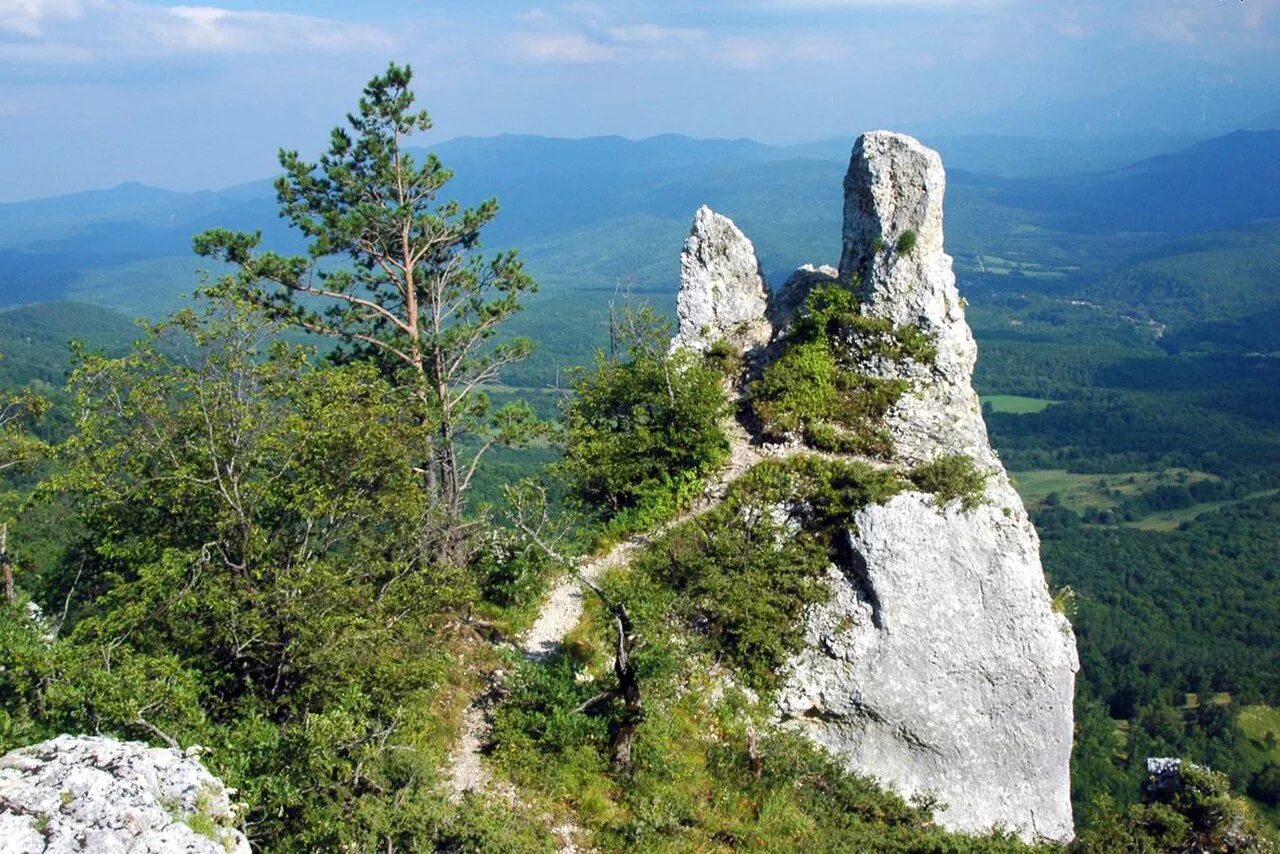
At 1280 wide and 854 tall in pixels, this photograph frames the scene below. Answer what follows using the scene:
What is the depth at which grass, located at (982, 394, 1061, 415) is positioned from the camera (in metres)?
179

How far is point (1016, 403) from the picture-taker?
7283 inches

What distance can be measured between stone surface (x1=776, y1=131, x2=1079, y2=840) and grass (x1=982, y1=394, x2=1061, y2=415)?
16969 cm

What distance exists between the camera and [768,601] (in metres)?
18.5

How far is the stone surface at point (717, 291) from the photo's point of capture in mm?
26922

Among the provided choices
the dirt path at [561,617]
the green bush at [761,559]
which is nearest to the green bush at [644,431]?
the dirt path at [561,617]

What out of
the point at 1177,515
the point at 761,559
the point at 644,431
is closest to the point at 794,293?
the point at 644,431

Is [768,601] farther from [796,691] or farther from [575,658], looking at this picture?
[575,658]

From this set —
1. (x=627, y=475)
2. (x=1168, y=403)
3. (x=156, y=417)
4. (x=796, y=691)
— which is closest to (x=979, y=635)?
(x=796, y=691)

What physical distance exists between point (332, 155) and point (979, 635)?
19.5 meters

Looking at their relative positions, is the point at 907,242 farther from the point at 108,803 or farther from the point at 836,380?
the point at 108,803

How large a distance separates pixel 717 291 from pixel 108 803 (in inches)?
869

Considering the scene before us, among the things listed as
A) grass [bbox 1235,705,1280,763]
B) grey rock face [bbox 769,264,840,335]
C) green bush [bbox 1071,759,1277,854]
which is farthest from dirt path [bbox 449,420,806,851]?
grass [bbox 1235,705,1280,763]

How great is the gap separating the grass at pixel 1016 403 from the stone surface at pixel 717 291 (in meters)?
164

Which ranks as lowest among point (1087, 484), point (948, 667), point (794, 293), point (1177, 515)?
point (1087, 484)
